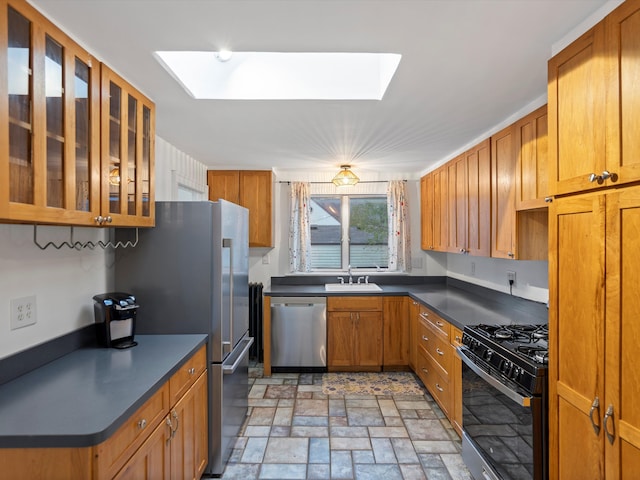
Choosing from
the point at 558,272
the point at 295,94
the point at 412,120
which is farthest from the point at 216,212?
the point at 558,272

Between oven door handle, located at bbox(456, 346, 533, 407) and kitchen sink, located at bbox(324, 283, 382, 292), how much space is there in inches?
75.3

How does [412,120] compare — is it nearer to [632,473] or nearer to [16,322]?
[632,473]

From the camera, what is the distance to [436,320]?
3018 millimetres

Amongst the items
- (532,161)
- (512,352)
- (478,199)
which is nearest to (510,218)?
(532,161)

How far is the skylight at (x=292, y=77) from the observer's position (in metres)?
2.23

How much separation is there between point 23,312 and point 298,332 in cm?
266

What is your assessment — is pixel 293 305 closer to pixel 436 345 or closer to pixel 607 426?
pixel 436 345

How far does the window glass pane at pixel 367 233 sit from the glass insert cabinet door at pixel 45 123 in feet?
11.1

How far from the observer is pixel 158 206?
7.57ft

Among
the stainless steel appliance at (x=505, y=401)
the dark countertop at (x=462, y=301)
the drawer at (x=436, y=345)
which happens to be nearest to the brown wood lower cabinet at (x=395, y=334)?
the dark countertop at (x=462, y=301)

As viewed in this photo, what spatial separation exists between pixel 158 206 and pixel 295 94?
3.64ft

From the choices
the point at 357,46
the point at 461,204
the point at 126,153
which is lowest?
the point at 461,204

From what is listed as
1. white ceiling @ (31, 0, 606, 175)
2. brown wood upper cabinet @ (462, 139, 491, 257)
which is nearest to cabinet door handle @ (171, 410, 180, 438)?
white ceiling @ (31, 0, 606, 175)

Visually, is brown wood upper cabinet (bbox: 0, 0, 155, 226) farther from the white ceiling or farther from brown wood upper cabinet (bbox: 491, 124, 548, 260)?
brown wood upper cabinet (bbox: 491, 124, 548, 260)
